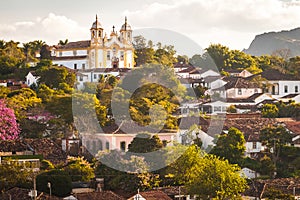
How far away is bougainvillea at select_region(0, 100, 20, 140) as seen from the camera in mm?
25969

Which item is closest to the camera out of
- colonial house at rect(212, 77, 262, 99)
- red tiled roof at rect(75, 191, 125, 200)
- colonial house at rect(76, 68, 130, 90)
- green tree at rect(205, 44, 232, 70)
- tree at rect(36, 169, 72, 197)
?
red tiled roof at rect(75, 191, 125, 200)

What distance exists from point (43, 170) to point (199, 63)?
87.8ft

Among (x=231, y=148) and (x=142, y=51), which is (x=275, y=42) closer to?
(x=142, y=51)

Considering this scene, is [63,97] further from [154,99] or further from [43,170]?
[43,170]

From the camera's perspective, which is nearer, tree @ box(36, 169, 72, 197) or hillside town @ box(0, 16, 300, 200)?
tree @ box(36, 169, 72, 197)

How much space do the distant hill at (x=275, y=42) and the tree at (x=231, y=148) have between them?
48694mm

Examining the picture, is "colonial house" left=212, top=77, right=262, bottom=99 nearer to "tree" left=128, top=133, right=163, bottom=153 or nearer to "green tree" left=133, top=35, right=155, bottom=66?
"green tree" left=133, top=35, right=155, bottom=66

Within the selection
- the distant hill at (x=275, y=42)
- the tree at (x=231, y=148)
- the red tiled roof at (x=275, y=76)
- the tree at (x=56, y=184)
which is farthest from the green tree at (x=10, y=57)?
the distant hill at (x=275, y=42)

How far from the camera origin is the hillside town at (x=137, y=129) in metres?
20.5

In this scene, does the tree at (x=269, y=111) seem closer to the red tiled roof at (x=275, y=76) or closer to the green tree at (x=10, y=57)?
the red tiled roof at (x=275, y=76)

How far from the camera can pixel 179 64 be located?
1822 inches

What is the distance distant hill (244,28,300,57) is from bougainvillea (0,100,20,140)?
49994mm

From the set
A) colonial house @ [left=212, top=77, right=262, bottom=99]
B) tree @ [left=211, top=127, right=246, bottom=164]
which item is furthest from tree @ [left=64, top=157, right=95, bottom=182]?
colonial house @ [left=212, top=77, right=262, bottom=99]

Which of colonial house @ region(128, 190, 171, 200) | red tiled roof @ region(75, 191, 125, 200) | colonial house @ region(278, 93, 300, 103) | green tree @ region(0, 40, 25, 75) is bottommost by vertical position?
colonial house @ region(128, 190, 171, 200)
